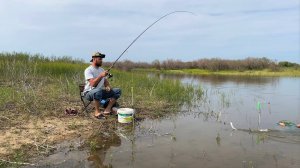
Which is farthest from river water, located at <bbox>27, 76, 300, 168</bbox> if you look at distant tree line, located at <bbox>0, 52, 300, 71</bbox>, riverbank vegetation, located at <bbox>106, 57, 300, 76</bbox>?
riverbank vegetation, located at <bbox>106, 57, 300, 76</bbox>

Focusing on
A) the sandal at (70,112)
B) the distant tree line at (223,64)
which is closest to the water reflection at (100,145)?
the sandal at (70,112)

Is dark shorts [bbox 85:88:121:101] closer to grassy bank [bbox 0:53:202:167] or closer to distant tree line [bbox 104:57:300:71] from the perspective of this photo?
grassy bank [bbox 0:53:202:167]

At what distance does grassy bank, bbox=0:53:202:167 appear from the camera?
205 inches

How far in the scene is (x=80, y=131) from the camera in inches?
237

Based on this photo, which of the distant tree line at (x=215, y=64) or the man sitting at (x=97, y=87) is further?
the distant tree line at (x=215, y=64)

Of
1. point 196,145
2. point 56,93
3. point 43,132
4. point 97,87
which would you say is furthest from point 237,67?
point 43,132

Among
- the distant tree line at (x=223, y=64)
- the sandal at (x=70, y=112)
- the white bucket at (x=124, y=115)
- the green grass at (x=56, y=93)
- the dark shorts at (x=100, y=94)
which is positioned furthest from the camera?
the distant tree line at (x=223, y=64)

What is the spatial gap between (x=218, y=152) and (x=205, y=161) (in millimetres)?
524

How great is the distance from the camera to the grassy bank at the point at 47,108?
17.1 ft

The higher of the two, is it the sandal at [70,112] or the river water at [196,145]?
the sandal at [70,112]

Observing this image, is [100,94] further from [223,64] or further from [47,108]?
[223,64]

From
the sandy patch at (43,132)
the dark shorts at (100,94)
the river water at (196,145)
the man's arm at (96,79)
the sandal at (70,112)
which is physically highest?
the man's arm at (96,79)

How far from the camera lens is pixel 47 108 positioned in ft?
24.2

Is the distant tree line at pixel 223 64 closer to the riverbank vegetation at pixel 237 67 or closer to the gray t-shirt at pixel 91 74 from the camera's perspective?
the riverbank vegetation at pixel 237 67
